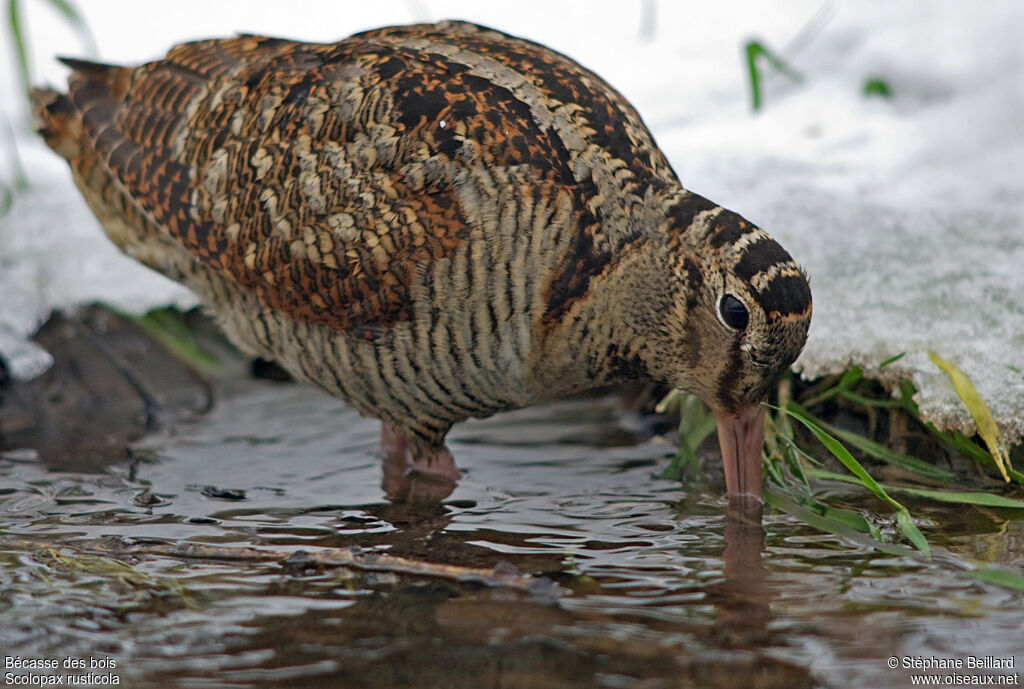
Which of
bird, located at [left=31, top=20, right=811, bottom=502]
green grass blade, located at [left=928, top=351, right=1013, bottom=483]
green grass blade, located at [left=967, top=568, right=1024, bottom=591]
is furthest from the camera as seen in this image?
bird, located at [left=31, top=20, right=811, bottom=502]

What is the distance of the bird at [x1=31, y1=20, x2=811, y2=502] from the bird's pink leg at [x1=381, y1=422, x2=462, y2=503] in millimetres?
13

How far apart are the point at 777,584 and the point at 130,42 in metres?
5.79

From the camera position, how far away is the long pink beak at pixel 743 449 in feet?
12.3

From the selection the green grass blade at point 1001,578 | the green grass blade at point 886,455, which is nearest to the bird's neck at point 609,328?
the green grass blade at point 886,455

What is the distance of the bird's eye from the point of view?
11.3 feet

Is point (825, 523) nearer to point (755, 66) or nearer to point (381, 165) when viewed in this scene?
point (381, 165)

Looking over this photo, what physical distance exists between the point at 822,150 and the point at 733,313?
2.64m

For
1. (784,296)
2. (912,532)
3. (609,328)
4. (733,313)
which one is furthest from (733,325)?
(912,532)

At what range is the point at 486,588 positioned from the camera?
9.77 ft

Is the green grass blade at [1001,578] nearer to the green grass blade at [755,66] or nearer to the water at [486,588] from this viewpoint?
the water at [486,588]

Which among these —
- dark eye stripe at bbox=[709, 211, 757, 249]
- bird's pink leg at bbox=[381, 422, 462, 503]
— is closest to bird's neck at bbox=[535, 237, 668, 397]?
dark eye stripe at bbox=[709, 211, 757, 249]

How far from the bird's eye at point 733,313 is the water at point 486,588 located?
609 millimetres

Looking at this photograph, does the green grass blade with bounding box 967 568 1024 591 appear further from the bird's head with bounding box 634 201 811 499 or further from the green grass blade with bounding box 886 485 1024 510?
the bird's head with bounding box 634 201 811 499

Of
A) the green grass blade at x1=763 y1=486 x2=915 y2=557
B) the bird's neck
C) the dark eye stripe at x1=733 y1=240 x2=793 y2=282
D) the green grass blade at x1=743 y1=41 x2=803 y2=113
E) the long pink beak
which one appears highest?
the green grass blade at x1=743 y1=41 x2=803 y2=113
